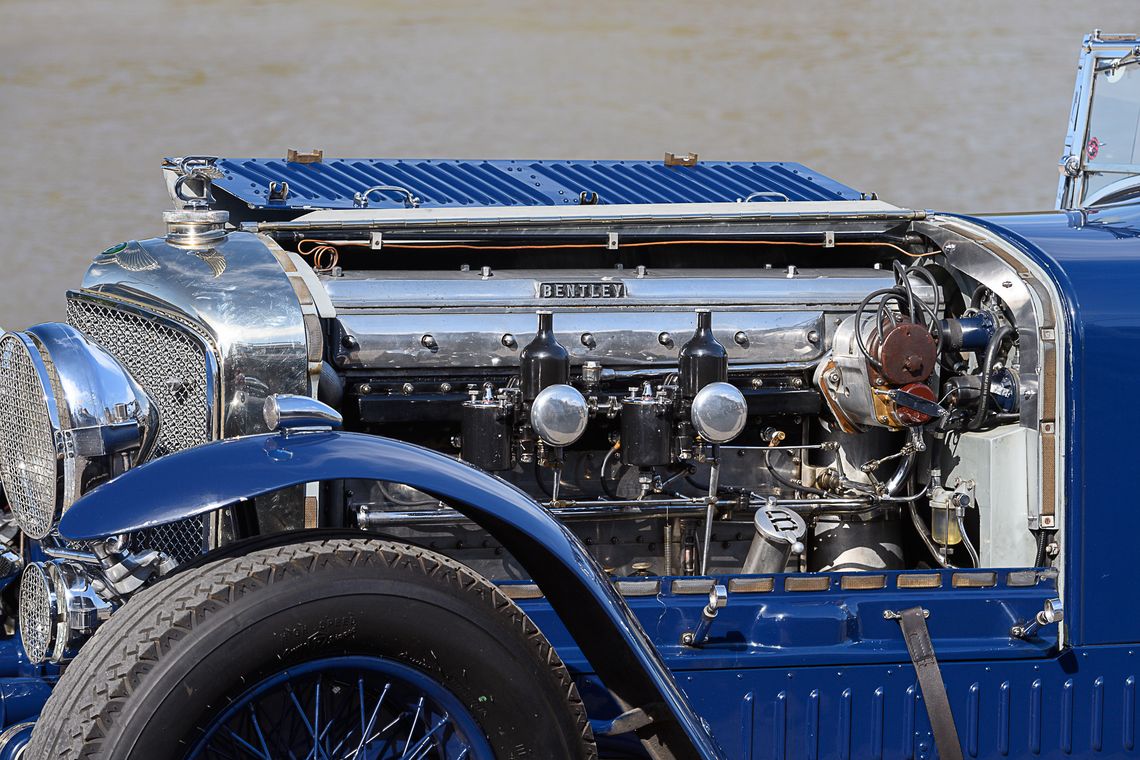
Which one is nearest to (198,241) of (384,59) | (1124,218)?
(1124,218)

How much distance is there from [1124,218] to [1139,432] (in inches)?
27.0

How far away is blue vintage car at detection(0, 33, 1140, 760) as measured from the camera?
6.93 feet

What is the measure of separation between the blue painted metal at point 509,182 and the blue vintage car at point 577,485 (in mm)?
116

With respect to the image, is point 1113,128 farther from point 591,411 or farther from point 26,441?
point 26,441

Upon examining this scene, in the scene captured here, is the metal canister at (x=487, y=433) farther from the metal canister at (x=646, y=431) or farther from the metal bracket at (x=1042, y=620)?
the metal bracket at (x=1042, y=620)

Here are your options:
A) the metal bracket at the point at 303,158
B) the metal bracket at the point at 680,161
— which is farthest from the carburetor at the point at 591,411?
the metal bracket at the point at 680,161

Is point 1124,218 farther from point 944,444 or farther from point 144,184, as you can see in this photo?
point 144,184

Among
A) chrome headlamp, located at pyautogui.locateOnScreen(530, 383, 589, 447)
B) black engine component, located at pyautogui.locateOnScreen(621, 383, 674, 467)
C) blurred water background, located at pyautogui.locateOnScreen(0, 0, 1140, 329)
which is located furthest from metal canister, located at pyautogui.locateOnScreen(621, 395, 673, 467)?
blurred water background, located at pyautogui.locateOnScreen(0, 0, 1140, 329)

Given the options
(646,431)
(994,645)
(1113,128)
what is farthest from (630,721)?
(1113,128)

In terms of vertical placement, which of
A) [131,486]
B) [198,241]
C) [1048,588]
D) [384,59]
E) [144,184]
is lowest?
[1048,588]

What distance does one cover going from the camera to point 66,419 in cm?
238

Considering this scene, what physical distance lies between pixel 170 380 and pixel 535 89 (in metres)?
8.92

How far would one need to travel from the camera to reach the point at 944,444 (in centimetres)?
314

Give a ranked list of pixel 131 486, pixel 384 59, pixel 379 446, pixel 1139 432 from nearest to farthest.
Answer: pixel 131 486 → pixel 379 446 → pixel 1139 432 → pixel 384 59
